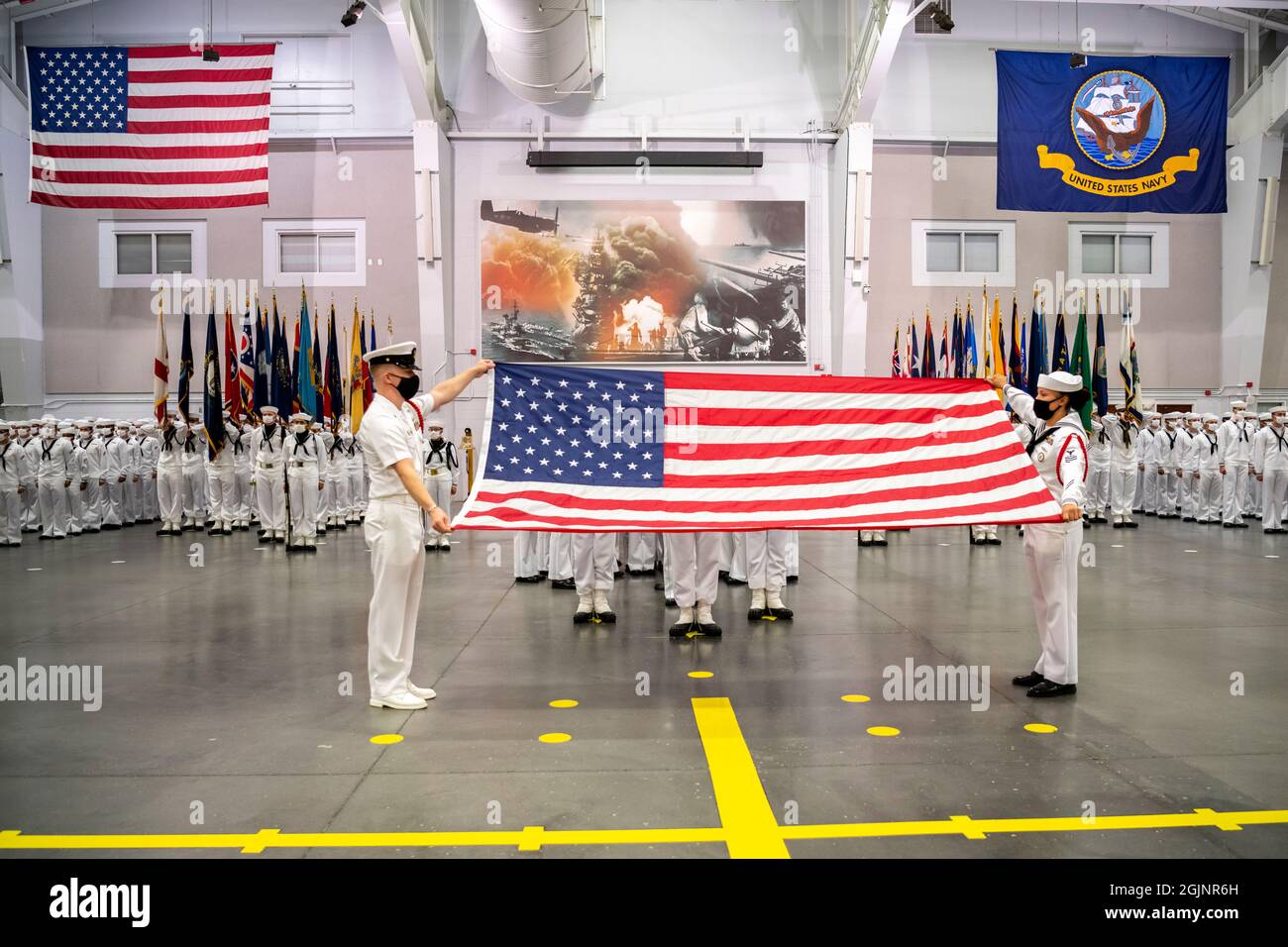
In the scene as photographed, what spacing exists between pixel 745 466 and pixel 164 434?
12.4 meters

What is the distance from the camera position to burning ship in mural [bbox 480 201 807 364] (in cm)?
1948

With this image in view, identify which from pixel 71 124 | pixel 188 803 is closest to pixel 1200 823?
pixel 188 803

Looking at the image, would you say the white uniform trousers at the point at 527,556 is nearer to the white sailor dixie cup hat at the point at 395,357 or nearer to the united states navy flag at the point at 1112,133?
the white sailor dixie cup hat at the point at 395,357

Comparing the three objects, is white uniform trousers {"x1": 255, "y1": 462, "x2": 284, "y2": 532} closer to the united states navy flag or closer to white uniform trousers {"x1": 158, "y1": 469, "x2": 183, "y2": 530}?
white uniform trousers {"x1": 158, "y1": 469, "x2": 183, "y2": 530}

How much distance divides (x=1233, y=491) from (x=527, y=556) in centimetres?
1152

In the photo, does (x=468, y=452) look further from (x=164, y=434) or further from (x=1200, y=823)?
(x=1200, y=823)

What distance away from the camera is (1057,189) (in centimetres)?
1792

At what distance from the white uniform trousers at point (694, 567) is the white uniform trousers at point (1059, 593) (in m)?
2.30

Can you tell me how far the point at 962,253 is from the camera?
20297 mm

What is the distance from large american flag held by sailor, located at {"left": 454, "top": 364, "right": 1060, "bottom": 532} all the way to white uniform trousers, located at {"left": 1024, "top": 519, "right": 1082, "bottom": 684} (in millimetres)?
233

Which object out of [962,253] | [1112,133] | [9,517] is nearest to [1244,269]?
[1112,133]

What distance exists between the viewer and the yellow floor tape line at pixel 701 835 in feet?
11.2

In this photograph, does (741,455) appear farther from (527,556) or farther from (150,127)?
(150,127)

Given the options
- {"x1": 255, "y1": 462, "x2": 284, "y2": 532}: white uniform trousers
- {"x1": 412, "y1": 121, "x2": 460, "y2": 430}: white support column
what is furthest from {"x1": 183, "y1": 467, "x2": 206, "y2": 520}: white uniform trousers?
{"x1": 412, "y1": 121, "x2": 460, "y2": 430}: white support column
